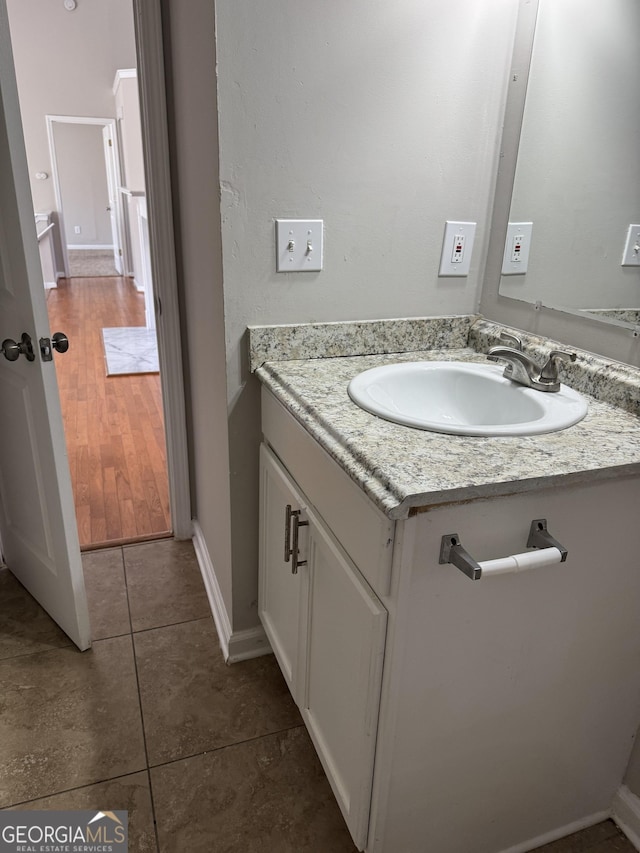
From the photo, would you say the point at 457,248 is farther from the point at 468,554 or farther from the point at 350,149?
the point at 468,554

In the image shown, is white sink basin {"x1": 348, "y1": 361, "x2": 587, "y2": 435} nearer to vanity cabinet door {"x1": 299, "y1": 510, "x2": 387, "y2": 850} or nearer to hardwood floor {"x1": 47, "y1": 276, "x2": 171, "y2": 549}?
vanity cabinet door {"x1": 299, "y1": 510, "x2": 387, "y2": 850}

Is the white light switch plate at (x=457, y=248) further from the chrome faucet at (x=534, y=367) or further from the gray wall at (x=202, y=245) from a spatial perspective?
the gray wall at (x=202, y=245)

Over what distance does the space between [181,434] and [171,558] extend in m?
0.46

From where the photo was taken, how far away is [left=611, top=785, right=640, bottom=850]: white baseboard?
1207 mm

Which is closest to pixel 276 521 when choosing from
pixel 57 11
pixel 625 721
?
pixel 625 721

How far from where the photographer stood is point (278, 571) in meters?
1.40

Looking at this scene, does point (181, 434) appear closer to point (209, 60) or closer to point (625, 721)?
point (209, 60)

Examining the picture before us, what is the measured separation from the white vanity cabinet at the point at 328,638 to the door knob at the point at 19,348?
2.03ft

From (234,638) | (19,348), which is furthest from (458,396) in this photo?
(19,348)

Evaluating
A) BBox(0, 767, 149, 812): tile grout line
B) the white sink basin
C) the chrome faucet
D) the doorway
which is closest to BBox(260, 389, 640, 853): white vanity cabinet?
the white sink basin

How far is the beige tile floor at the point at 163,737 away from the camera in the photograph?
1.24 metres

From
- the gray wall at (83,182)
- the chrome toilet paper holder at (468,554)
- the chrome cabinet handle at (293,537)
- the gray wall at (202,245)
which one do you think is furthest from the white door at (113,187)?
the chrome toilet paper holder at (468,554)

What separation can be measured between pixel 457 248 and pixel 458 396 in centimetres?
42

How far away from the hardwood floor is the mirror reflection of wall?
170 centimetres
